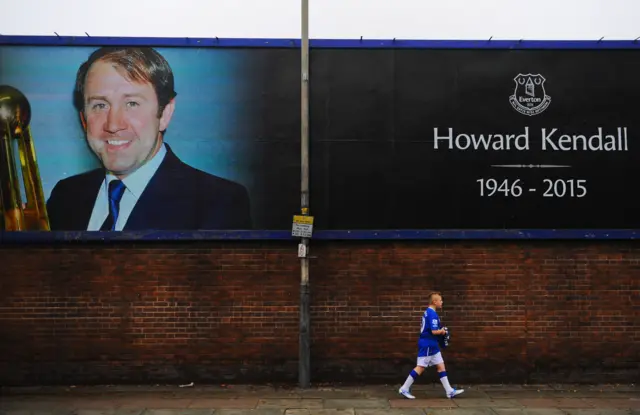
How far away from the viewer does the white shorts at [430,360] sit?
352 inches

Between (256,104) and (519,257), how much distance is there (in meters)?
5.40

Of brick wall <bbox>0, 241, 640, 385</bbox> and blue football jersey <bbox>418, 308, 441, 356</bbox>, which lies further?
brick wall <bbox>0, 241, 640, 385</bbox>

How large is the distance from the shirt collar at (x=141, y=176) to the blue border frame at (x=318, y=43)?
1.94m

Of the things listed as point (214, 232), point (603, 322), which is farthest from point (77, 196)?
point (603, 322)

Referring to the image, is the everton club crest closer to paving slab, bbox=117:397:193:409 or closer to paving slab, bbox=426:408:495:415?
paving slab, bbox=426:408:495:415

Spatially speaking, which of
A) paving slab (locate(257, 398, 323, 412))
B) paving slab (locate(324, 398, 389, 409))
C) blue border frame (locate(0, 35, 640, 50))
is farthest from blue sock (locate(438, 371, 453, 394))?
blue border frame (locate(0, 35, 640, 50))

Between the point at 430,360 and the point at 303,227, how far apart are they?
2978 mm

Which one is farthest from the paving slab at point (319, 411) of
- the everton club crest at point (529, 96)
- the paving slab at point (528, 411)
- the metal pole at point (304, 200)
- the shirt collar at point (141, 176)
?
the everton club crest at point (529, 96)

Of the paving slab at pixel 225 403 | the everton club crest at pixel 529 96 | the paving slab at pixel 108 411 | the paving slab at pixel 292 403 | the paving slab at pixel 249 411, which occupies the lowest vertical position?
Answer: the paving slab at pixel 108 411

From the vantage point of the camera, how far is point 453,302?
9953mm

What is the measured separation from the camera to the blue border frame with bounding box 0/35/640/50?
10195 millimetres

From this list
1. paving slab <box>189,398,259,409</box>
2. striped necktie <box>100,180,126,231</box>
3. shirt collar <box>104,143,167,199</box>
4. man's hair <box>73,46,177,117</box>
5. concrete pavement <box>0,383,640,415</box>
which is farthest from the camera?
man's hair <box>73,46,177,117</box>

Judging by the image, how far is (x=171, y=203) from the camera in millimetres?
10055

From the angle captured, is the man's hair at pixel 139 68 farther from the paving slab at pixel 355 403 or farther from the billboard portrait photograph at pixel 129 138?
the paving slab at pixel 355 403
